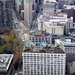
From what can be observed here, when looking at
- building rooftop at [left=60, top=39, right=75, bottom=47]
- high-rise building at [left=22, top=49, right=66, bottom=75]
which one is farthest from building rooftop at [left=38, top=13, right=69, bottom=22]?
high-rise building at [left=22, top=49, right=66, bottom=75]

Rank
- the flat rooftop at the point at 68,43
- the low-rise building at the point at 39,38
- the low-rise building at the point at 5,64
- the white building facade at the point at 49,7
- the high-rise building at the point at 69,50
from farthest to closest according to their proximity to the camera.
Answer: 1. the white building facade at the point at 49,7
2. the low-rise building at the point at 39,38
3. the flat rooftop at the point at 68,43
4. the high-rise building at the point at 69,50
5. the low-rise building at the point at 5,64

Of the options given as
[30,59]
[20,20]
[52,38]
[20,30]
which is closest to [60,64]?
[30,59]

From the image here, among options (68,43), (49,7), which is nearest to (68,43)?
(68,43)

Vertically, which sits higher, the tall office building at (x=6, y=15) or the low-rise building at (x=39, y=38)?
the tall office building at (x=6, y=15)

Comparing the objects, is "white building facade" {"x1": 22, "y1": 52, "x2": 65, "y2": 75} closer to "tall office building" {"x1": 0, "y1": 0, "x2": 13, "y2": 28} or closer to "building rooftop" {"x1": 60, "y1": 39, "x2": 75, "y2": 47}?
"building rooftop" {"x1": 60, "y1": 39, "x2": 75, "y2": 47}

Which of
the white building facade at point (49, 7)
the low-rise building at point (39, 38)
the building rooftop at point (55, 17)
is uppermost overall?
the white building facade at point (49, 7)

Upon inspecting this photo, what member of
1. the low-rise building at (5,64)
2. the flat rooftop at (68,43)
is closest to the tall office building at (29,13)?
the flat rooftop at (68,43)

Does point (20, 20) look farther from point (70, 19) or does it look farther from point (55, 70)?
point (55, 70)

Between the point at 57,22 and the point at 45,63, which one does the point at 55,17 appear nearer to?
the point at 57,22

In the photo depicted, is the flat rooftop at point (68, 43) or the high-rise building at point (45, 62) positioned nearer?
the high-rise building at point (45, 62)

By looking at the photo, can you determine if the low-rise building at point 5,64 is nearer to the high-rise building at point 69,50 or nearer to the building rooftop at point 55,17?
the high-rise building at point 69,50
